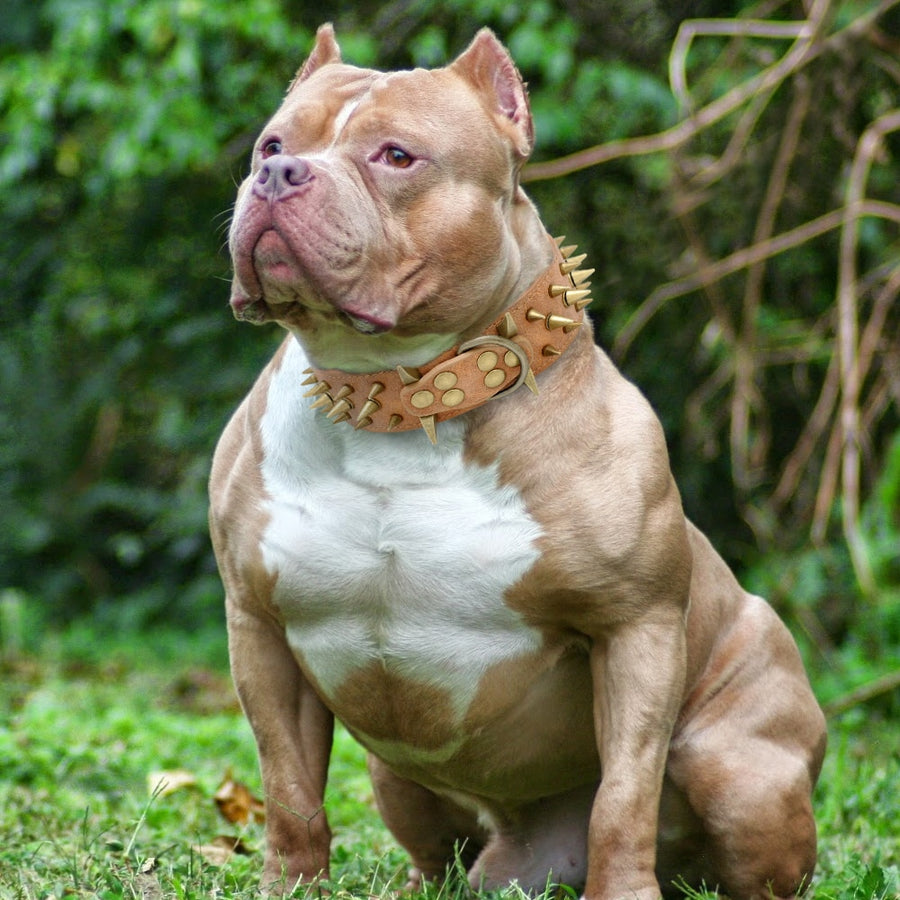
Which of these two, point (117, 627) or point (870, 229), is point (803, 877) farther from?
point (117, 627)

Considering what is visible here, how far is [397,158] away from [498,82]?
35 centimetres

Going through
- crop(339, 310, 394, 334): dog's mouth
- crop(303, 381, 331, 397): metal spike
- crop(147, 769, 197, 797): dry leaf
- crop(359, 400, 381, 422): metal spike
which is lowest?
crop(147, 769, 197, 797): dry leaf

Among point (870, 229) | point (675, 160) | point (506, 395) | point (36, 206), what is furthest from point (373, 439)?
point (36, 206)

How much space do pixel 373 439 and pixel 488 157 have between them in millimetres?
587

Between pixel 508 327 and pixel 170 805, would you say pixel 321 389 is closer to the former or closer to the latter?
pixel 508 327

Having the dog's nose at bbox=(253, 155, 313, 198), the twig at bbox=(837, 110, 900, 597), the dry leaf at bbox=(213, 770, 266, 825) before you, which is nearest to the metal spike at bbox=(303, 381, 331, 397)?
the dog's nose at bbox=(253, 155, 313, 198)

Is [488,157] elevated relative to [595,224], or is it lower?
elevated

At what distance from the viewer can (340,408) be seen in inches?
109

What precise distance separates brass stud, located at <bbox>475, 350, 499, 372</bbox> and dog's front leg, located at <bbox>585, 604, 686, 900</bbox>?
1.84 ft

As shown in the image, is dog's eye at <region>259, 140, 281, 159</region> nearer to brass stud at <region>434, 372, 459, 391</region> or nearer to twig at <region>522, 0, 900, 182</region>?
brass stud at <region>434, 372, 459, 391</region>

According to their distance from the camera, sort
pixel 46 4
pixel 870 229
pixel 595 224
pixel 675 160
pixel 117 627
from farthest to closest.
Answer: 1. pixel 117 627
2. pixel 46 4
3. pixel 595 224
4. pixel 870 229
5. pixel 675 160

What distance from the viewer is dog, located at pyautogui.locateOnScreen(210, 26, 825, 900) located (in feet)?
8.63

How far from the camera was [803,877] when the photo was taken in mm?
3039


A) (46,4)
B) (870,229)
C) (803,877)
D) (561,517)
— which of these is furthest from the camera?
(46,4)
